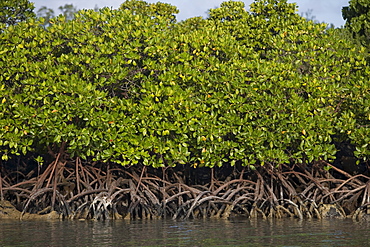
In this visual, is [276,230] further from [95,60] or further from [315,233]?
[95,60]

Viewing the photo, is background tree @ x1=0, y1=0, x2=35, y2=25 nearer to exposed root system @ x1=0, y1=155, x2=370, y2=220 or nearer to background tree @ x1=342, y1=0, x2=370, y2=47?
exposed root system @ x1=0, y1=155, x2=370, y2=220

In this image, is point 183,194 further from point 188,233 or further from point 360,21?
point 360,21

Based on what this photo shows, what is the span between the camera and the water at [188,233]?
9844 millimetres

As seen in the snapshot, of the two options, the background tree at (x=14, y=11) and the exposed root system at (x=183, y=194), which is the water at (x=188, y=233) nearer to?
the exposed root system at (x=183, y=194)

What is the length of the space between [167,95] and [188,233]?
147 inches

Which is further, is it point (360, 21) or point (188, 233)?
point (360, 21)

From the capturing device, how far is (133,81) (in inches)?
587

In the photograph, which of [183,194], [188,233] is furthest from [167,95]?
[188,233]

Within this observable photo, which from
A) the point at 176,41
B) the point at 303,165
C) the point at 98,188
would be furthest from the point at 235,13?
the point at 98,188

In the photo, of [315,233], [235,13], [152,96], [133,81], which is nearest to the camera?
[315,233]

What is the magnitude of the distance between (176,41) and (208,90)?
4.77ft

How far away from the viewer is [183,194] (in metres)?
15.4

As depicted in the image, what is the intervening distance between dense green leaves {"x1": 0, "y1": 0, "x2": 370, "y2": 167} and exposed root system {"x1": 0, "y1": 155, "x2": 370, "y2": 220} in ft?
2.02

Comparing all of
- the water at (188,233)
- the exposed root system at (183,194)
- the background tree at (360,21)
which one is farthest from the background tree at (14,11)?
the background tree at (360,21)
